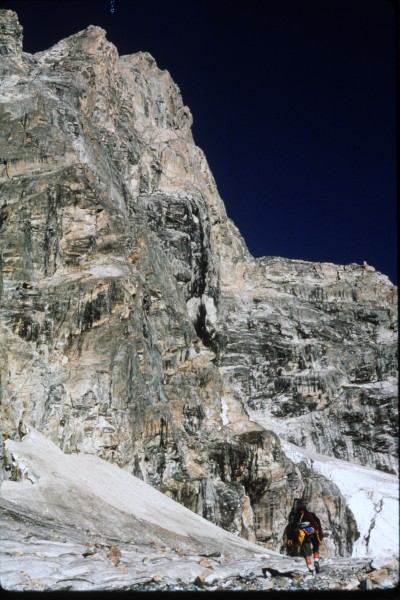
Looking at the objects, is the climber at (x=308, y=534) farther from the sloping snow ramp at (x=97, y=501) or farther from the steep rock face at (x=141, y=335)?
the steep rock face at (x=141, y=335)

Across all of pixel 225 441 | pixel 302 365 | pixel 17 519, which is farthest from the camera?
pixel 302 365

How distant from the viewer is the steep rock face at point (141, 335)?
45250 mm

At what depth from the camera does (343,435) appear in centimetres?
10688

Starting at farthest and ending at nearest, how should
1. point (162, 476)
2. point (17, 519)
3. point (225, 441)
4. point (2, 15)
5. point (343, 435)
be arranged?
1. point (343, 435)
2. point (2, 15)
3. point (225, 441)
4. point (162, 476)
5. point (17, 519)

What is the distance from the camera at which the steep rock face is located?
148ft

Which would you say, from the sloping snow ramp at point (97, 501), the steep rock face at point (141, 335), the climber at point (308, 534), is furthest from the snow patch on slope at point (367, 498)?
the climber at point (308, 534)

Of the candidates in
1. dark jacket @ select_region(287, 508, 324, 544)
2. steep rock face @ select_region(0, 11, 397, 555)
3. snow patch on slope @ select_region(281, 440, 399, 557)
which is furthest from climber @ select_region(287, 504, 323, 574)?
snow patch on slope @ select_region(281, 440, 399, 557)

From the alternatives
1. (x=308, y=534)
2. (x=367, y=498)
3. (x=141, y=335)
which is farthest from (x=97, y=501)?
(x=367, y=498)

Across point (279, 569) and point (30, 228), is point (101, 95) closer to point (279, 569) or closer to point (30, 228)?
point (30, 228)

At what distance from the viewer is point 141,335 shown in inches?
2009

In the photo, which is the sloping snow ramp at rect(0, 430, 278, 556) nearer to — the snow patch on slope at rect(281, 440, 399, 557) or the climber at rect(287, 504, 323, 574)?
the climber at rect(287, 504, 323, 574)

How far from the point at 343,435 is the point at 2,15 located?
8228cm

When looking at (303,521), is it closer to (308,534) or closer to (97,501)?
(308,534)

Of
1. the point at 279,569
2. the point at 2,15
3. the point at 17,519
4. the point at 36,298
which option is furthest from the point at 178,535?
the point at 2,15
